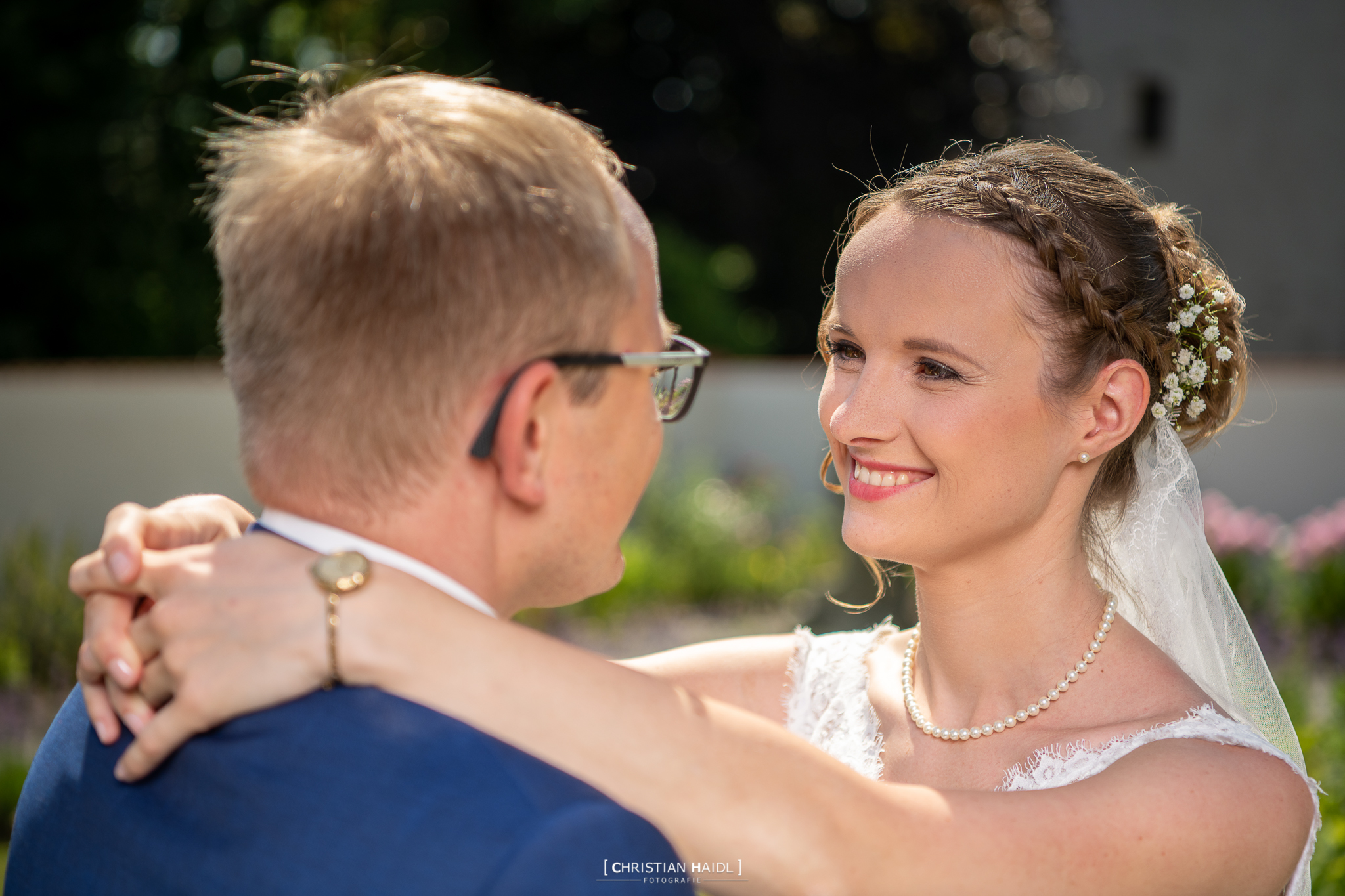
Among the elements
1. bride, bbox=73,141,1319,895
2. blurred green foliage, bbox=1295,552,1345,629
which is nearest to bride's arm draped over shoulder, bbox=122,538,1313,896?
bride, bbox=73,141,1319,895

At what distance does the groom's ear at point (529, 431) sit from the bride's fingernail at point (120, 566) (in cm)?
55

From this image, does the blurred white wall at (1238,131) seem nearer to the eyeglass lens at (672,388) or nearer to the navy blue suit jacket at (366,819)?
the eyeglass lens at (672,388)

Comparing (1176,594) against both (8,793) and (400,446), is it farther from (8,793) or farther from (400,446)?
(8,793)

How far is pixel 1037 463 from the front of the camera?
245 cm

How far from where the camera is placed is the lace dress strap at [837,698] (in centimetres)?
276

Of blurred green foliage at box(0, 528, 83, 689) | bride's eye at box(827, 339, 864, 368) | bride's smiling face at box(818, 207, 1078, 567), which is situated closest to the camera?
bride's smiling face at box(818, 207, 1078, 567)

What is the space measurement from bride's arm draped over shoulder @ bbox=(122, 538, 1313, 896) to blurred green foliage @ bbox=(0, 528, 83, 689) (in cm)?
581

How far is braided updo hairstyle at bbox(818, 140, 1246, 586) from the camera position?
95.3 inches

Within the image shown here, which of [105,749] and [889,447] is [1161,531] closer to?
[889,447]

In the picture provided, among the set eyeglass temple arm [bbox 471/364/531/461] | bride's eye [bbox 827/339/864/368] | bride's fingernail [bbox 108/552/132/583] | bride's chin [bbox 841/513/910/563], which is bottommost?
bride's chin [bbox 841/513/910/563]

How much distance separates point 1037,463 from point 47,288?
1322 centimetres

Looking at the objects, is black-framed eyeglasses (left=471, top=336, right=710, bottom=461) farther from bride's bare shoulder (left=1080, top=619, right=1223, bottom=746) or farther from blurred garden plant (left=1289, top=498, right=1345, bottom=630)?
blurred garden plant (left=1289, top=498, right=1345, bottom=630)

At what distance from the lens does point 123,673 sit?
1.54 m

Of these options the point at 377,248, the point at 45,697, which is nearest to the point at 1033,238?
the point at 377,248
